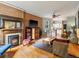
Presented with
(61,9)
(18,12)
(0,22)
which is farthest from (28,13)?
(61,9)

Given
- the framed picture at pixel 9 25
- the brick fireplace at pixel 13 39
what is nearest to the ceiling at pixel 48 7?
the framed picture at pixel 9 25

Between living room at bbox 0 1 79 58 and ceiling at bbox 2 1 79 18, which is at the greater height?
ceiling at bbox 2 1 79 18

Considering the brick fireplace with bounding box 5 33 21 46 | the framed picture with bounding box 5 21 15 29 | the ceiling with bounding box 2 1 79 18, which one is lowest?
the brick fireplace with bounding box 5 33 21 46

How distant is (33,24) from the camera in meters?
2.30

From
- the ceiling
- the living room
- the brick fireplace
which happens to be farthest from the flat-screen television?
the brick fireplace

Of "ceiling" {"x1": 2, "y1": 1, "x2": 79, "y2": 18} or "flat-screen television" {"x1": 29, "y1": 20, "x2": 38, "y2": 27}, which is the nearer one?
"ceiling" {"x1": 2, "y1": 1, "x2": 79, "y2": 18}

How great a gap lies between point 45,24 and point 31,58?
0.93m

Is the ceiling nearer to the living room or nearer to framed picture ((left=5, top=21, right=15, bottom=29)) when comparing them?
the living room

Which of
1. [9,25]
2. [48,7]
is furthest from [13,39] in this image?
[48,7]

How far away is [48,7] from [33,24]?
1.88 feet

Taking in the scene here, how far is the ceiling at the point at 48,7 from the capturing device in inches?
81.1

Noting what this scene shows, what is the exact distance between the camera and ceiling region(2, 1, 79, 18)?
6.76 ft

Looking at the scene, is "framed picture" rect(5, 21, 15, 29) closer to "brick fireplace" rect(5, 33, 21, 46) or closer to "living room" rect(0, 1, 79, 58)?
"living room" rect(0, 1, 79, 58)

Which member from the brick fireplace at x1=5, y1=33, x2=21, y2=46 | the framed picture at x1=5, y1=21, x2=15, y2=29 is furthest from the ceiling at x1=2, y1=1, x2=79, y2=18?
the brick fireplace at x1=5, y1=33, x2=21, y2=46
